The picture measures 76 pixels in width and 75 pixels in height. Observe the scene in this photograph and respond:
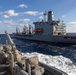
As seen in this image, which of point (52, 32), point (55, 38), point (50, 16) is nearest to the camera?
point (55, 38)

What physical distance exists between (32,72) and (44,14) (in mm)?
77719

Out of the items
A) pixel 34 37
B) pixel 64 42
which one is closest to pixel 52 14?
pixel 34 37

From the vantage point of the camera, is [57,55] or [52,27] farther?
[52,27]

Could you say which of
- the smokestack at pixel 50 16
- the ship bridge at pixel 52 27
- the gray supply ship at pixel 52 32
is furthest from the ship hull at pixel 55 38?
the smokestack at pixel 50 16

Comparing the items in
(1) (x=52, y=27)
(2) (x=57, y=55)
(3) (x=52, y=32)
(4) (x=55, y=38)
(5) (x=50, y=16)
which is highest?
(5) (x=50, y=16)

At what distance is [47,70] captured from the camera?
8.30 metres

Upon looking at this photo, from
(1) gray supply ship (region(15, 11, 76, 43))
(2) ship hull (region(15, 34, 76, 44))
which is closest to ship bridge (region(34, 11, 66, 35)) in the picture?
(1) gray supply ship (region(15, 11, 76, 43))

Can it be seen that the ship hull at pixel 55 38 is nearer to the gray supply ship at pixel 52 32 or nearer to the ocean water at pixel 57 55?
the gray supply ship at pixel 52 32

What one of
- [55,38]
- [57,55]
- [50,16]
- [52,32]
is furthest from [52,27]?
[57,55]

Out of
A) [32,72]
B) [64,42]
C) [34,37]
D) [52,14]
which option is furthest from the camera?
[34,37]

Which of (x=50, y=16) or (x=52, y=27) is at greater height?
(x=50, y=16)

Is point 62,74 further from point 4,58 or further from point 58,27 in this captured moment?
point 58,27

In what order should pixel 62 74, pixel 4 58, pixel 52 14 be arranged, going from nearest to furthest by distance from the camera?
pixel 62 74
pixel 4 58
pixel 52 14

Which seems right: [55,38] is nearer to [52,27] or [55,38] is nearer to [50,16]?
[52,27]
